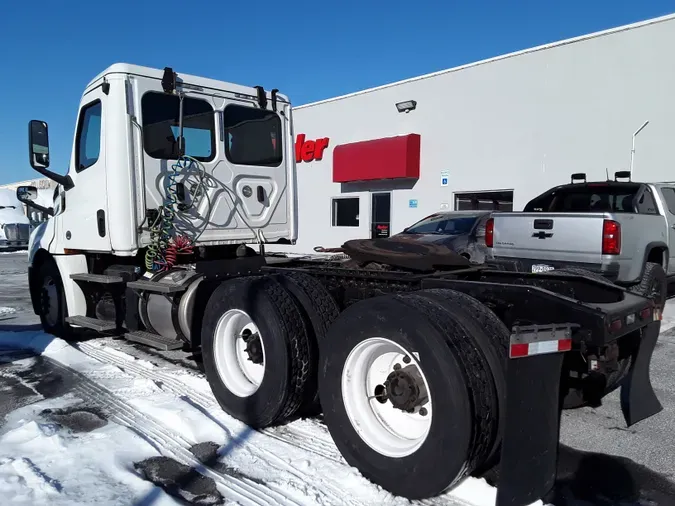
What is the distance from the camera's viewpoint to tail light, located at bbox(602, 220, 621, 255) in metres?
6.74

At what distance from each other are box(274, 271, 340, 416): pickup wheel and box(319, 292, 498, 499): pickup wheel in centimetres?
38

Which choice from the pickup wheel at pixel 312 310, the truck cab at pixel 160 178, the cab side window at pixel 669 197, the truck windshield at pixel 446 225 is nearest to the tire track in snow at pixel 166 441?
the pickup wheel at pixel 312 310

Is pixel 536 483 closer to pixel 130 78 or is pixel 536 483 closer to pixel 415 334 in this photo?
pixel 415 334

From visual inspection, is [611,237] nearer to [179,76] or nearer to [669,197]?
[669,197]

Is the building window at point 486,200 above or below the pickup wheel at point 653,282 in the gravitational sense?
above

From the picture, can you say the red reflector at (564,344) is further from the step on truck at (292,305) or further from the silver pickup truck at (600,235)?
the silver pickup truck at (600,235)

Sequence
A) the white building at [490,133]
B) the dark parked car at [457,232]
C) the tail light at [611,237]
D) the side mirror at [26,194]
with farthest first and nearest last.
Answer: the white building at [490,133], the dark parked car at [457,232], the side mirror at [26,194], the tail light at [611,237]

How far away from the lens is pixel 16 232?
1085 inches

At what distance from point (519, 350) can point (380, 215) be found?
15.9 m

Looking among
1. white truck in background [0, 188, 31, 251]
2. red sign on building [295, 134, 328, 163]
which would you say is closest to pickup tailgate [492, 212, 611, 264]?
red sign on building [295, 134, 328, 163]

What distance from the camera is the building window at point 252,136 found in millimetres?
6414

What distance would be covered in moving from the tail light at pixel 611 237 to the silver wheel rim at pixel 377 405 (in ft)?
14.6

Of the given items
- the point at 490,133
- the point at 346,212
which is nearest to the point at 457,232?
the point at 490,133

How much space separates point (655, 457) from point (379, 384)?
1952mm
